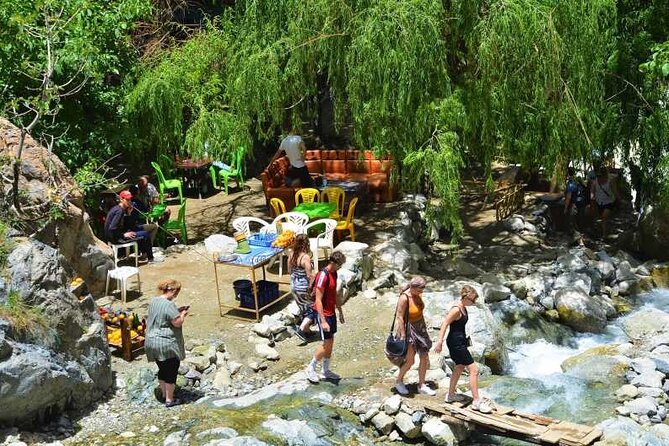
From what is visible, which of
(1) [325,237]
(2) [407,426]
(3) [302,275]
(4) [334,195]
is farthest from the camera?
(4) [334,195]

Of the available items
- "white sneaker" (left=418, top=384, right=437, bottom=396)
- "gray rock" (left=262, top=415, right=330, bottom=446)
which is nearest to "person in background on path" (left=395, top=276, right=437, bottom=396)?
"white sneaker" (left=418, top=384, right=437, bottom=396)

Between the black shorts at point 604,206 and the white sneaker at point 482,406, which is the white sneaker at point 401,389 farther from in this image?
the black shorts at point 604,206

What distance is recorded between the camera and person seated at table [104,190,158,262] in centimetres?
1205

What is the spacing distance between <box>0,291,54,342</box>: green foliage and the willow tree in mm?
6348

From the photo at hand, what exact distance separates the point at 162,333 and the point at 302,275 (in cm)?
213

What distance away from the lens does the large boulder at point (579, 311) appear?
468 inches

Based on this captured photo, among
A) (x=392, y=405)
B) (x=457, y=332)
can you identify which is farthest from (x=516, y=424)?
(x=392, y=405)

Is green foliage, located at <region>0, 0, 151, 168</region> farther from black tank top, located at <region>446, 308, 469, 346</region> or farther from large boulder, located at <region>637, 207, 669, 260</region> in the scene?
large boulder, located at <region>637, 207, 669, 260</region>

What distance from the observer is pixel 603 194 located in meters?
15.1

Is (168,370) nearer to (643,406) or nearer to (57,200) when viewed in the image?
(57,200)

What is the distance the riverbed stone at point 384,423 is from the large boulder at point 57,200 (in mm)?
3957

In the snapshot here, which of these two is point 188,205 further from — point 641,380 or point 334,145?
point 641,380

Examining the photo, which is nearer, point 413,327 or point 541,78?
point 413,327

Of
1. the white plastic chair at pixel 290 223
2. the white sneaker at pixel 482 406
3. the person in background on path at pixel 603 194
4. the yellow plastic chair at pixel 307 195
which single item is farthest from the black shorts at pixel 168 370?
the person in background on path at pixel 603 194
